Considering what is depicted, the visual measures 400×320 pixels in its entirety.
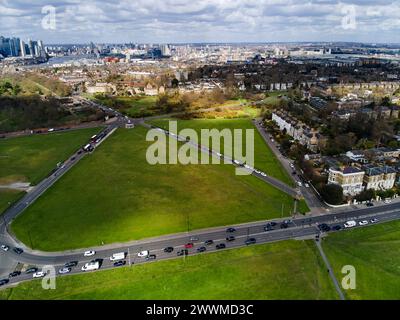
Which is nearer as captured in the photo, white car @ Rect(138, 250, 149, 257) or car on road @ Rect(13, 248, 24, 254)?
white car @ Rect(138, 250, 149, 257)

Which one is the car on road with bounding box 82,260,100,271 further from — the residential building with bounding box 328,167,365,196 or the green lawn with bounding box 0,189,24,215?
the residential building with bounding box 328,167,365,196

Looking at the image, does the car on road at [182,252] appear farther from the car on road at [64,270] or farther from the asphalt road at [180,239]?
the car on road at [64,270]

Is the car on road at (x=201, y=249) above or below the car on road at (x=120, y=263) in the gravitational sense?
above

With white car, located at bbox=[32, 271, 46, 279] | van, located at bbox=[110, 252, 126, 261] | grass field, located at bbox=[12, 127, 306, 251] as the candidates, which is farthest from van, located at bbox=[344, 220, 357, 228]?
white car, located at bbox=[32, 271, 46, 279]

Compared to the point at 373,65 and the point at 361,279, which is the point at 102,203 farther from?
the point at 373,65

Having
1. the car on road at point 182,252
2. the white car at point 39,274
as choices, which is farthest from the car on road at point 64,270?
the car on road at point 182,252

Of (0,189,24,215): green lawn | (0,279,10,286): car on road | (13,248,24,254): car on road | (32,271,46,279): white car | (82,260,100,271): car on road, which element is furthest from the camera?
(0,189,24,215): green lawn

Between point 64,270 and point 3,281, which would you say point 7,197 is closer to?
point 3,281
